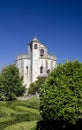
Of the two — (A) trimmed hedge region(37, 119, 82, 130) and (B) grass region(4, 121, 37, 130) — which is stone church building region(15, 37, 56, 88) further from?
(A) trimmed hedge region(37, 119, 82, 130)

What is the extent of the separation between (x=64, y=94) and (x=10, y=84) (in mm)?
37454

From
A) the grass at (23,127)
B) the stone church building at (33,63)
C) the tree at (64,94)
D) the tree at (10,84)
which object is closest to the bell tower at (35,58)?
the stone church building at (33,63)

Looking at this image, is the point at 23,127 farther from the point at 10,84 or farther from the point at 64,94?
the point at 10,84

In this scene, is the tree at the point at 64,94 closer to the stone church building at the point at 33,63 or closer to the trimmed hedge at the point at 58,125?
the trimmed hedge at the point at 58,125

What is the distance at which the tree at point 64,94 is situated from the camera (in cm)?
2150

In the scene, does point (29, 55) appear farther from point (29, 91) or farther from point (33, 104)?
point (33, 104)

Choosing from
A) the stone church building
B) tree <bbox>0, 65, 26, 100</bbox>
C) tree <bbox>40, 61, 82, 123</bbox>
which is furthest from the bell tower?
tree <bbox>40, 61, 82, 123</bbox>

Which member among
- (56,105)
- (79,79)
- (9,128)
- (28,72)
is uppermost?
(28,72)

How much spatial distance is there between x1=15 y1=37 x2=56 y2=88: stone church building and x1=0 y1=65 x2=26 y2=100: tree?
88.7 feet

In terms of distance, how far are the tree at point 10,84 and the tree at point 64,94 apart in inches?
1368

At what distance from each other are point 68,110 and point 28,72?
67918mm

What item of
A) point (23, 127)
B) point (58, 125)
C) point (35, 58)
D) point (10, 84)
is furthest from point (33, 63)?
point (58, 125)

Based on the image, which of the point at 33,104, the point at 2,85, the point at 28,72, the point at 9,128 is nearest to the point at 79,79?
the point at 9,128

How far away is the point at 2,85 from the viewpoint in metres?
58.4
